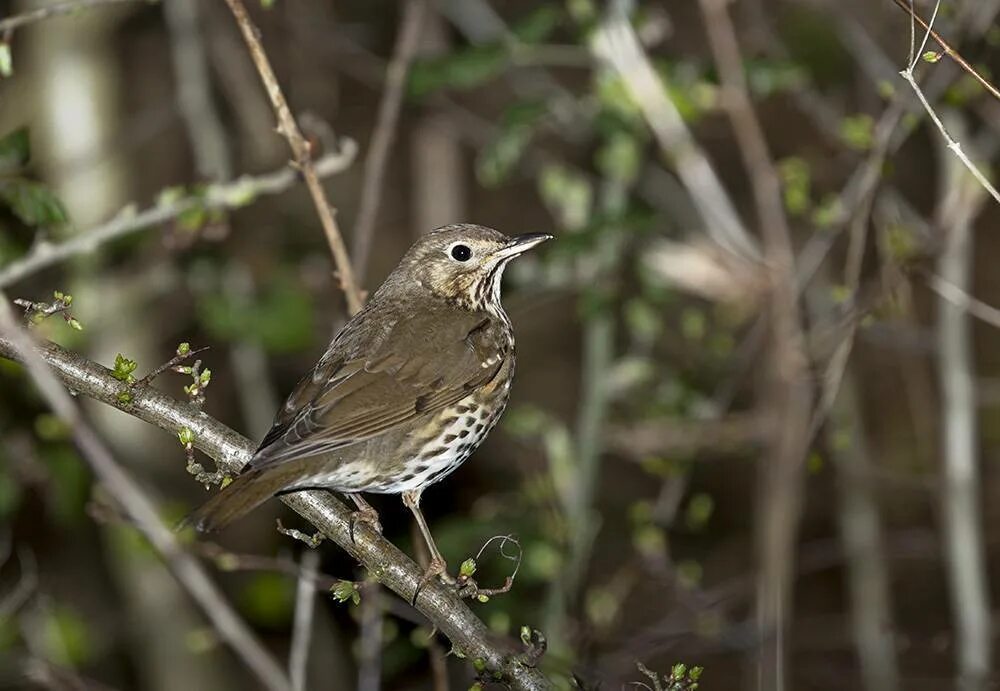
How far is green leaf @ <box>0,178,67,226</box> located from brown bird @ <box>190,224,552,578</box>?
0.84 meters

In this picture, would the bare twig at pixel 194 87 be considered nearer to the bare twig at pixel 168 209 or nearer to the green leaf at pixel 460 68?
the green leaf at pixel 460 68

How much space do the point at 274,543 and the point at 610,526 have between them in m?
2.19

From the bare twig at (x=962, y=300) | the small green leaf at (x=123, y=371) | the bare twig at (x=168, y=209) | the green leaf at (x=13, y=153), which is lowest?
the bare twig at (x=962, y=300)

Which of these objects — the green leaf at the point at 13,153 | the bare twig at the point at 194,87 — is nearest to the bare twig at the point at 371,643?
the green leaf at the point at 13,153

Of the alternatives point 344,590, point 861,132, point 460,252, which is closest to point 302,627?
point 344,590

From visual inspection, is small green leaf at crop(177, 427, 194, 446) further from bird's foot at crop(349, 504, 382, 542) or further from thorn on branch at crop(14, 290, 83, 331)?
bird's foot at crop(349, 504, 382, 542)

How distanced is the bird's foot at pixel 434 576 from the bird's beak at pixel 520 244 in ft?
3.79

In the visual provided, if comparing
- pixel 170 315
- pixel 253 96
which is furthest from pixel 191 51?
pixel 170 315

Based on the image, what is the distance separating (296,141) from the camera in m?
3.69

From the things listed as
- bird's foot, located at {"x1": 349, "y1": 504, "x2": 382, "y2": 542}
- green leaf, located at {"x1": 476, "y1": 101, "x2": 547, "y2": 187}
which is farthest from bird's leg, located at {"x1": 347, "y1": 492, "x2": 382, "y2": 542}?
green leaf, located at {"x1": 476, "y1": 101, "x2": 547, "y2": 187}

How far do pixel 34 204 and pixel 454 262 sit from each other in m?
1.36

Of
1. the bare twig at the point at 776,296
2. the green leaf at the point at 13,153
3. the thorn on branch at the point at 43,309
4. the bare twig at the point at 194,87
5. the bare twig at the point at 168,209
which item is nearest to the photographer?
the thorn on branch at the point at 43,309

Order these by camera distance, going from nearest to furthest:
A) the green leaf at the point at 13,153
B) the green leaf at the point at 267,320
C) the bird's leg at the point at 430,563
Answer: the bird's leg at the point at 430,563, the green leaf at the point at 13,153, the green leaf at the point at 267,320

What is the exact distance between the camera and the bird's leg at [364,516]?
3459 millimetres
